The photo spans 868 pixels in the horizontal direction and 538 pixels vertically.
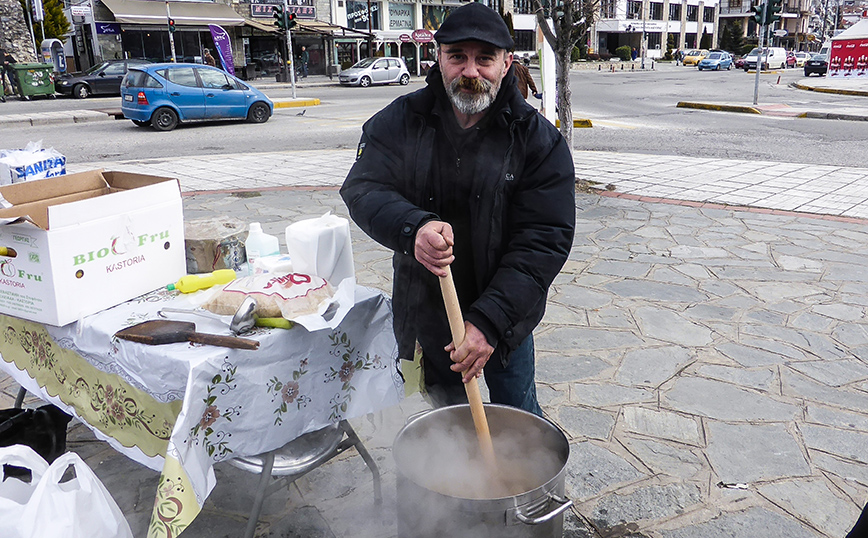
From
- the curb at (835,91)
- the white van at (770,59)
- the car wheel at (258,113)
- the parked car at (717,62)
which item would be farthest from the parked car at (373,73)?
the parked car at (717,62)

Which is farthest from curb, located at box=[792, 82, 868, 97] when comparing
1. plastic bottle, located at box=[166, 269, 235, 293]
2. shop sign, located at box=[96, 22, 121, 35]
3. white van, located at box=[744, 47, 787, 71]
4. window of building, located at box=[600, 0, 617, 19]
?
shop sign, located at box=[96, 22, 121, 35]

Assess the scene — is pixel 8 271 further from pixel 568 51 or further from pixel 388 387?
pixel 568 51

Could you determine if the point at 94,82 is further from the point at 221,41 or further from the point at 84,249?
the point at 84,249

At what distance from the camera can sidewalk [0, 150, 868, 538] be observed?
258cm

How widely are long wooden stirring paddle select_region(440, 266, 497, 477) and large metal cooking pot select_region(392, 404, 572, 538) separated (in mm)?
75

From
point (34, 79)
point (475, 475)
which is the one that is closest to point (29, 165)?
point (475, 475)

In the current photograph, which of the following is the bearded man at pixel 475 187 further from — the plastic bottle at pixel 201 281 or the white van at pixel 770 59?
the white van at pixel 770 59

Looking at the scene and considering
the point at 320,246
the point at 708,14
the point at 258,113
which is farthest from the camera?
the point at 708,14

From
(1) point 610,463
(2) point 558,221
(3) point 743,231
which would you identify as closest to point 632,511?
(1) point 610,463

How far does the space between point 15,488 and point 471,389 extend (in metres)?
1.36

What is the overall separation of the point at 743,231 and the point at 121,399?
6090mm

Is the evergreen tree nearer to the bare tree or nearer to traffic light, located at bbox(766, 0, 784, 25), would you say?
traffic light, located at bbox(766, 0, 784, 25)

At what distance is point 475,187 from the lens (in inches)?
82.4

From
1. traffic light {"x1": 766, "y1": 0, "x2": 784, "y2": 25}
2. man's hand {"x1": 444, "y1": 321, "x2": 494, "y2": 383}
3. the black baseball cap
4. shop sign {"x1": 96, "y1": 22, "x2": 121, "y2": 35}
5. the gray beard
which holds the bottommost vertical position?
man's hand {"x1": 444, "y1": 321, "x2": 494, "y2": 383}
